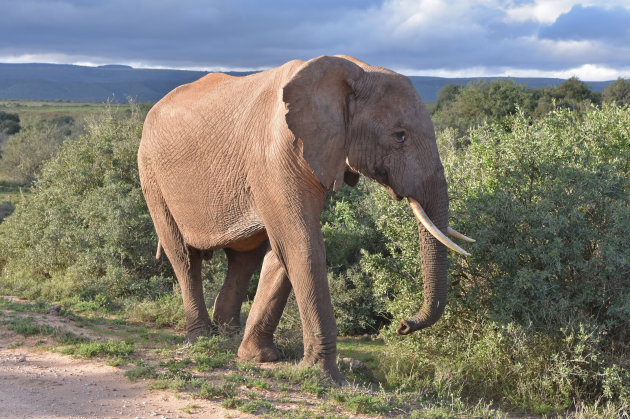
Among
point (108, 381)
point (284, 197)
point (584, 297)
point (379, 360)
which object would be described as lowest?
point (379, 360)

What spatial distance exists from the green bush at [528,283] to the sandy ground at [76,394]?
9.20 feet

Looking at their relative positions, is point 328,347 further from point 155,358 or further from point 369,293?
point 369,293

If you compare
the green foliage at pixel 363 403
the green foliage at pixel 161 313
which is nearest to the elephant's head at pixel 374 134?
the green foliage at pixel 363 403

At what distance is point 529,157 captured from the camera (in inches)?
304

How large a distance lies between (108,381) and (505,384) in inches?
159

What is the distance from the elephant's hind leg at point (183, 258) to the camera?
764cm

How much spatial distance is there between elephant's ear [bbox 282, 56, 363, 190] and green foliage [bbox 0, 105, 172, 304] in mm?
5497

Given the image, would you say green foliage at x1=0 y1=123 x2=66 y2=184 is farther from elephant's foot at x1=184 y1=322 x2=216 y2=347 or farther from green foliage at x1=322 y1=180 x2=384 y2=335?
elephant's foot at x1=184 y1=322 x2=216 y2=347

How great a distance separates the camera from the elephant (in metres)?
5.78

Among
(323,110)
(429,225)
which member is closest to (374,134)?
(323,110)

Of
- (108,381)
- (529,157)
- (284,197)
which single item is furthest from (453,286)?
(108,381)

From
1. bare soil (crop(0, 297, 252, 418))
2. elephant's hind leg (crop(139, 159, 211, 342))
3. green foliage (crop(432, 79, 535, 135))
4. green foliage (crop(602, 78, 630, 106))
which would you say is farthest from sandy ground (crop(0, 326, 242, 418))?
green foliage (crop(602, 78, 630, 106))

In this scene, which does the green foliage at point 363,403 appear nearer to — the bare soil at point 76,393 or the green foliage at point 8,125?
the bare soil at point 76,393

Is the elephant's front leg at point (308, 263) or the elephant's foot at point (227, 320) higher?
the elephant's front leg at point (308, 263)
